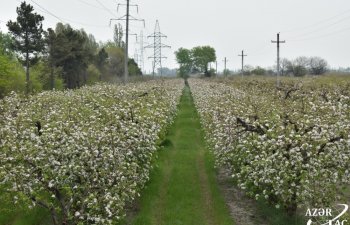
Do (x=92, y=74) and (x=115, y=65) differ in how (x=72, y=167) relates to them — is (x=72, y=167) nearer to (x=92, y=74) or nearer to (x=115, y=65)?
(x=92, y=74)

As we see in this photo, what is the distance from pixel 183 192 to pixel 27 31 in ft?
152

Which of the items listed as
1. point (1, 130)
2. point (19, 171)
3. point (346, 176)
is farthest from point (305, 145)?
point (1, 130)

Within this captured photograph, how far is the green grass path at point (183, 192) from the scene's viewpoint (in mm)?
17391

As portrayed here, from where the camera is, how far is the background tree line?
59.4m

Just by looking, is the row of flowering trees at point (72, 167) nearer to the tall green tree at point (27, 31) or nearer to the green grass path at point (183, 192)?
the green grass path at point (183, 192)

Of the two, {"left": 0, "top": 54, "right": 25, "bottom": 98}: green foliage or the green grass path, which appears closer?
the green grass path

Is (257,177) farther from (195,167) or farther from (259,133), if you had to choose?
(195,167)

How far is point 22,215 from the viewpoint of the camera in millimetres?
17953

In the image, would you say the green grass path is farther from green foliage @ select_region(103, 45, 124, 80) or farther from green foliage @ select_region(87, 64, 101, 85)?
green foliage @ select_region(103, 45, 124, 80)

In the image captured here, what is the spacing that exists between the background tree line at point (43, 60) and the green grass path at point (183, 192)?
23315mm

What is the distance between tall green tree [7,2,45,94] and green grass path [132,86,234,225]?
35.5 m

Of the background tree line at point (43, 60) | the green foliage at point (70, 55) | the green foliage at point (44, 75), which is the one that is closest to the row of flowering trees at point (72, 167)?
the background tree line at point (43, 60)

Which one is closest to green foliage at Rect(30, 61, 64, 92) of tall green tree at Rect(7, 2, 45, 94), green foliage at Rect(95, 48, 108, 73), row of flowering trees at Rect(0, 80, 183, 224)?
tall green tree at Rect(7, 2, 45, 94)

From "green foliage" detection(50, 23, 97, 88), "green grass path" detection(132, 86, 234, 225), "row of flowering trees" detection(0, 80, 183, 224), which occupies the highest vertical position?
"green foliage" detection(50, 23, 97, 88)
